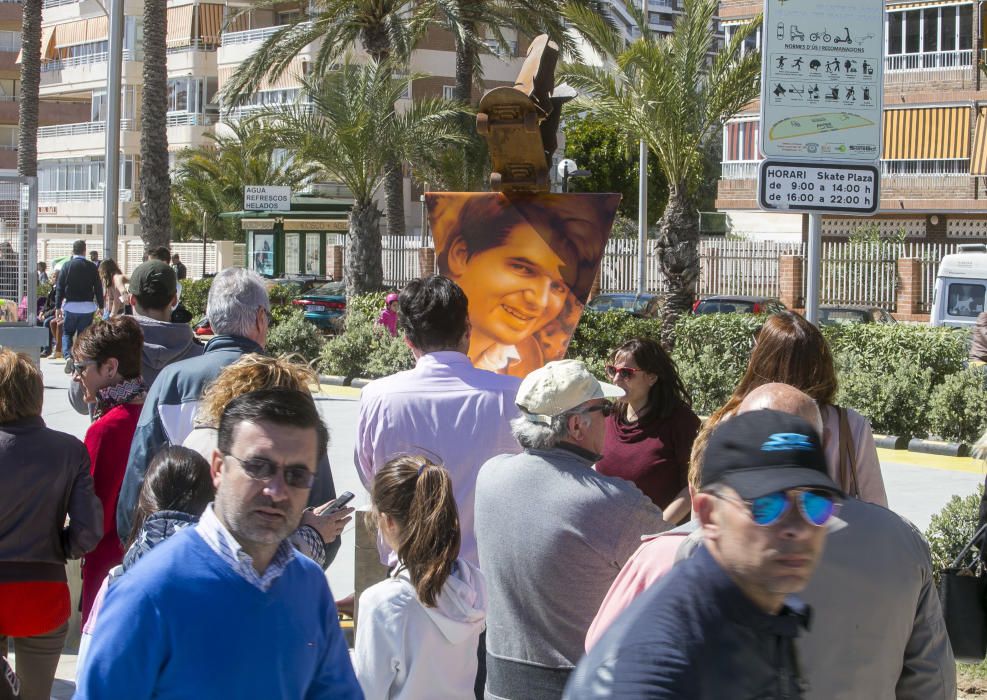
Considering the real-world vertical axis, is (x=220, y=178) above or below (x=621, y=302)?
above

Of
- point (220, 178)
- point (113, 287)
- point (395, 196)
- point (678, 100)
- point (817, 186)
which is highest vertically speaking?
point (220, 178)

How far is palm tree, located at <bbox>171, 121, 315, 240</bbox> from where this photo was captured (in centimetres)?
5109

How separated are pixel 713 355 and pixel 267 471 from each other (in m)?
13.7

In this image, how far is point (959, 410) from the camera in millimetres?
13867

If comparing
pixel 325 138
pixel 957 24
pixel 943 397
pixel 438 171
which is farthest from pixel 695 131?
pixel 957 24

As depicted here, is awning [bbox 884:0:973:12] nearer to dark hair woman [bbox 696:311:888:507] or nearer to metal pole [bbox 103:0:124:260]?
metal pole [bbox 103:0:124:260]

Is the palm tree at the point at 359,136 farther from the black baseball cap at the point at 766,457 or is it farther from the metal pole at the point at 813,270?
the black baseball cap at the point at 766,457

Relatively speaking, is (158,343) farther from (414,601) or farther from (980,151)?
(980,151)

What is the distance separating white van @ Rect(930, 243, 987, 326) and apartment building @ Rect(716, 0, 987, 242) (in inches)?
Result: 707

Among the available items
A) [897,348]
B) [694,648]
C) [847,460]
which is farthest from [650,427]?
[897,348]

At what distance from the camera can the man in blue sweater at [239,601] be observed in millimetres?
2551

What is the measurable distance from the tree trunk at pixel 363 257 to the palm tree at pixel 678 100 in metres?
6.87

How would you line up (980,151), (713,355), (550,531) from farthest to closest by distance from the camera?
(980,151), (713,355), (550,531)

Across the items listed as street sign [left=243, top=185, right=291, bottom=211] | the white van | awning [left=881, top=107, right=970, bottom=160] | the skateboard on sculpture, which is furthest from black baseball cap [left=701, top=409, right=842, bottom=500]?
awning [left=881, top=107, right=970, bottom=160]
